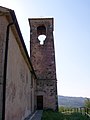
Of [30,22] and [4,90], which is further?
[30,22]

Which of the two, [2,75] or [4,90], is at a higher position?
[2,75]

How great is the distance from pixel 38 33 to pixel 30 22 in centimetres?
154

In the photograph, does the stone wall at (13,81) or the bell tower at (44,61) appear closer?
the stone wall at (13,81)

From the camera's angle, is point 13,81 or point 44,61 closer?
point 13,81

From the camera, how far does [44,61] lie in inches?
945

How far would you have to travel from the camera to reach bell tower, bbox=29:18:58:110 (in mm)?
22984

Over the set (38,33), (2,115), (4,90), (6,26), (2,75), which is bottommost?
(2,115)

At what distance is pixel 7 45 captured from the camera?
291 inches

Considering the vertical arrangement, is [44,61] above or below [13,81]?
above

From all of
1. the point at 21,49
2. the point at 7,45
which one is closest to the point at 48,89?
the point at 21,49

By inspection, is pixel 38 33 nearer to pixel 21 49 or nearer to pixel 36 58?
pixel 36 58

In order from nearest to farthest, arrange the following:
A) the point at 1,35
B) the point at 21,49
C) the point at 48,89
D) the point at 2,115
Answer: the point at 2,115 < the point at 1,35 < the point at 21,49 < the point at 48,89

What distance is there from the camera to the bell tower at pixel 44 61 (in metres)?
23.0

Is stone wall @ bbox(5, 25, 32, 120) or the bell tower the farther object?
the bell tower
